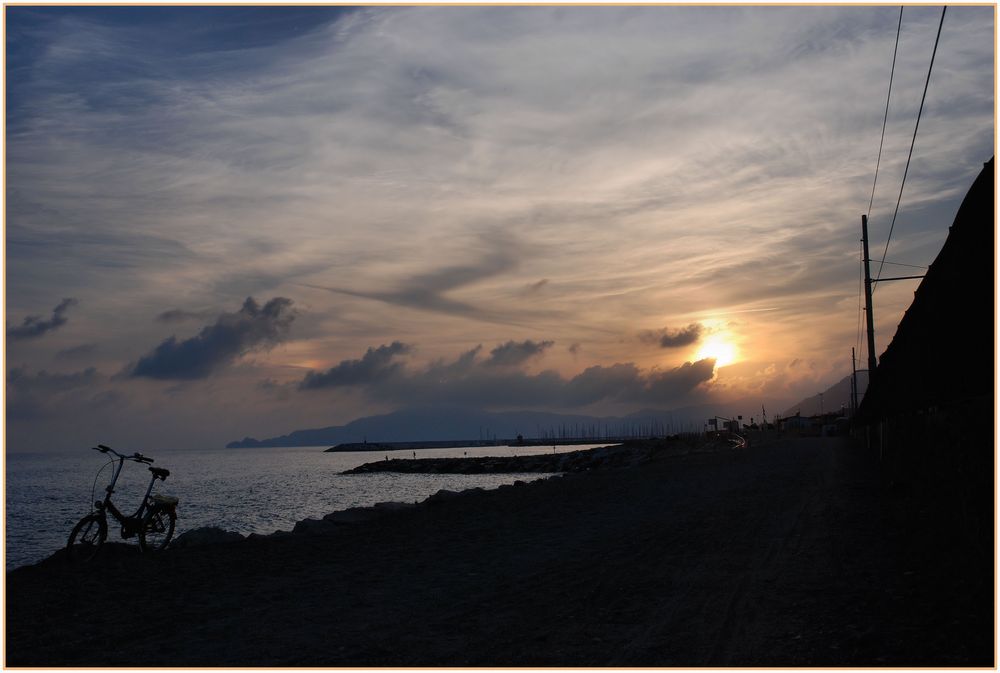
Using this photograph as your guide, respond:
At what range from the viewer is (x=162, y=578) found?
1171 centimetres

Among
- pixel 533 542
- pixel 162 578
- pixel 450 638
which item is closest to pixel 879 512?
pixel 533 542

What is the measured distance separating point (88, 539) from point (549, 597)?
8742mm

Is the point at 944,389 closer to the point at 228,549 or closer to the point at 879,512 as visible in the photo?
the point at 879,512

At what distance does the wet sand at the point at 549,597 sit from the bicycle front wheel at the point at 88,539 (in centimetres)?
33

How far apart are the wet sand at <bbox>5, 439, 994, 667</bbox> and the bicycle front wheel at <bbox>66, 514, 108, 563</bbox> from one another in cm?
33

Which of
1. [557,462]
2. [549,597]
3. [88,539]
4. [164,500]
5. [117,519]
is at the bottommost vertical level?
[557,462]

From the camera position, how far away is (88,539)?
543 inches

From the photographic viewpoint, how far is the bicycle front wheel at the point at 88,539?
13516 mm

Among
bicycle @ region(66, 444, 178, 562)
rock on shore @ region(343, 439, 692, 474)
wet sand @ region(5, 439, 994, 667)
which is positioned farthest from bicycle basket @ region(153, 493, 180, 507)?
rock on shore @ region(343, 439, 692, 474)

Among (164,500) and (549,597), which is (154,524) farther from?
(549,597)

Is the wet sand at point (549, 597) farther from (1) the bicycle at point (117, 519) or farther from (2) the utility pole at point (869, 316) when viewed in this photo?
(2) the utility pole at point (869, 316)

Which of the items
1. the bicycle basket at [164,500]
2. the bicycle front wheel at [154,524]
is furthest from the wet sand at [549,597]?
the bicycle basket at [164,500]

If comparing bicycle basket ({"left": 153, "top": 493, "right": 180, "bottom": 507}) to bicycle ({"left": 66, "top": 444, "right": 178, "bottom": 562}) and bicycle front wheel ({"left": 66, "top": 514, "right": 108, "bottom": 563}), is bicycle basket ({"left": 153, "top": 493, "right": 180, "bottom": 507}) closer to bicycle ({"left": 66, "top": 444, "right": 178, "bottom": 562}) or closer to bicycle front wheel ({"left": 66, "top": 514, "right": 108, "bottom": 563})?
bicycle ({"left": 66, "top": 444, "right": 178, "bottom": 562})

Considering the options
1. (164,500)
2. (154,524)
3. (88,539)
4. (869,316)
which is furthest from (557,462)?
(88,539)
